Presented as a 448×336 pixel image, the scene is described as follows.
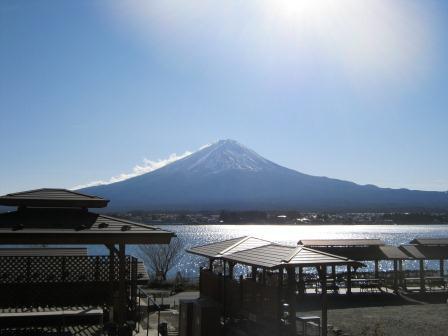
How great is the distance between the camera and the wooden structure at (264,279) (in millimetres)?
12570

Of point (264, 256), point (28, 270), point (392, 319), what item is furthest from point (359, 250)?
point (28, 270)

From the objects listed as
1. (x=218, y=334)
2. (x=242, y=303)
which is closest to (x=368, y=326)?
(x=242, y=303)

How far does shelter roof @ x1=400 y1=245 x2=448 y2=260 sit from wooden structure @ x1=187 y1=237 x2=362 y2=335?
45.1 ft

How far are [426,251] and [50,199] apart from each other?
22490 millimetres

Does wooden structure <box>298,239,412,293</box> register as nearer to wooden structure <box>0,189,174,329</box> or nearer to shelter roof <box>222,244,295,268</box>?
shelter roof <box>222,244,295,268</box>

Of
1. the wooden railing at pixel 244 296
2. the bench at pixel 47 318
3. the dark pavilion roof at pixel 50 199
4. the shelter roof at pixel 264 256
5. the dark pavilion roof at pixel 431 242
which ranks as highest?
the dark pavilion roof at pixel 50 199

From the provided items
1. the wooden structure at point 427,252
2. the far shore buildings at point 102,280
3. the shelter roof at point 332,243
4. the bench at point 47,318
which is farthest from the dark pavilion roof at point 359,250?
the bench at point 47,318

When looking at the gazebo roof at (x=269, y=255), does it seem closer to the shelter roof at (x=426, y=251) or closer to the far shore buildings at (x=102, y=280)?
the far shore buildings at (x=102, y=280)

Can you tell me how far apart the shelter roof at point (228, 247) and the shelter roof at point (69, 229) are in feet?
16.4

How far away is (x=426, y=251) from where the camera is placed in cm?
2894

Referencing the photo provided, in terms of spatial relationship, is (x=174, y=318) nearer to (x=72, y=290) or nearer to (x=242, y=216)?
(x=72, y=290)

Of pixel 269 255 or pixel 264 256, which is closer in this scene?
pixel 269 255

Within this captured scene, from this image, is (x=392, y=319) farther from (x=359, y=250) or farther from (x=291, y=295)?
(x=359, y=250)

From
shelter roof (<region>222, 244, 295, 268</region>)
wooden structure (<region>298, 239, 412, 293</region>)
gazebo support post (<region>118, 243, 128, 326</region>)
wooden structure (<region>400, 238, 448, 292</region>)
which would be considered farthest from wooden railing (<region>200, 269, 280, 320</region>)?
wooden structure (<region>400, 238, 448, 292</region>)
